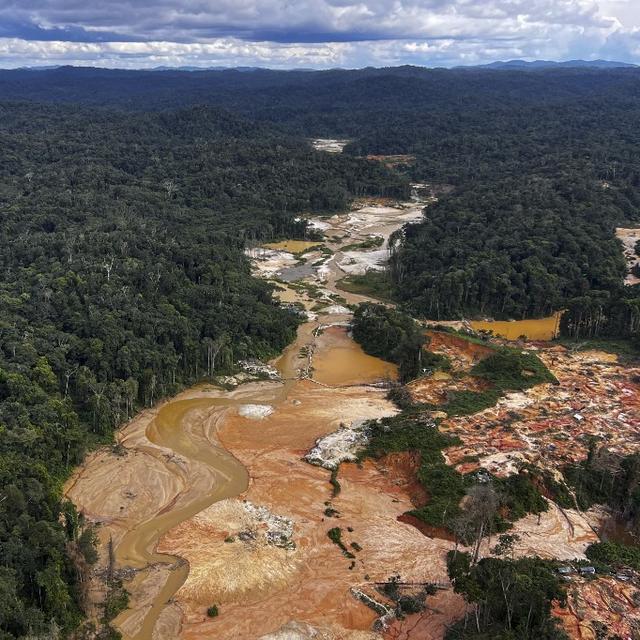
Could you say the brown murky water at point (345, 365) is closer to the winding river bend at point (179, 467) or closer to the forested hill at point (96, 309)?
the winding river bend at point (179, 467)

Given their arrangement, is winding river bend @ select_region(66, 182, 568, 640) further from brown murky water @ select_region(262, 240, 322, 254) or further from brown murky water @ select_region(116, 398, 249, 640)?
brown murky water @ select_region(262, 240, 322, 254)

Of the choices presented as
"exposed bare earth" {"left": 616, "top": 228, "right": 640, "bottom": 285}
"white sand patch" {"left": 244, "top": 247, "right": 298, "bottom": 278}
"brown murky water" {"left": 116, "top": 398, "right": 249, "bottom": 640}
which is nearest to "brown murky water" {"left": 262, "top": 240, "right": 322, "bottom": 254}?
"white sand patch" {"left": 244, "top": 247, "right": 298, "bottom": 278}

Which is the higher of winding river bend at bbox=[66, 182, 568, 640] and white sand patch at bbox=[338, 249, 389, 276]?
white sand patch at bbox=[338, 249, 389, 276]

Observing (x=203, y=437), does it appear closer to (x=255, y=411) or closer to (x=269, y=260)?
(x=255, y=411)

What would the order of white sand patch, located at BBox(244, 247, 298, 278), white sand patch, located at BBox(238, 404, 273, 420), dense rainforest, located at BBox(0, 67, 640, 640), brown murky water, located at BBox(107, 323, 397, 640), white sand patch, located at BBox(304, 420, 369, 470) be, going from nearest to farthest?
brown murky water, located at BBox(107, 323, 397, 640) → dense rainforest, located at BBox(0, 67, 640, 640) → white sand patch, located at BBox(304, 420, 369, 470) → white sand patch, located at BBox(238, 404, 273, 420) → white sand patch, located at BBox(244, 247, 298, 278)

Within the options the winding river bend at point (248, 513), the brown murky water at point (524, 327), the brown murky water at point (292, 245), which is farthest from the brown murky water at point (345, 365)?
the brown murky water at point (292, 245)

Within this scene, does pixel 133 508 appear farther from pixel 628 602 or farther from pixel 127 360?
pixel 628 602

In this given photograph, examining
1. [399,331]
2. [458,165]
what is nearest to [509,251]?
[399,331]
